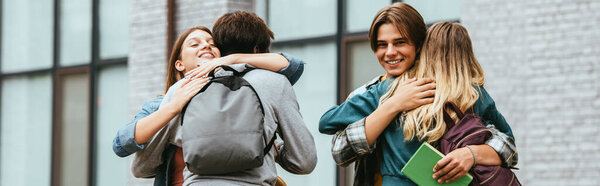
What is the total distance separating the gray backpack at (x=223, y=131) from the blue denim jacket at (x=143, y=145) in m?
0.36

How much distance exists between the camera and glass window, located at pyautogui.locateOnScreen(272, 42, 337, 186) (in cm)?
960

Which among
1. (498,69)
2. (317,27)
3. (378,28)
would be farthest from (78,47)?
(378,28)

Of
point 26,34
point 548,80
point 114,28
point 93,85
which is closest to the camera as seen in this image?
point 548,80

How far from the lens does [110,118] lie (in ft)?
39.6

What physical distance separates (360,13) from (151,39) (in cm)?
271

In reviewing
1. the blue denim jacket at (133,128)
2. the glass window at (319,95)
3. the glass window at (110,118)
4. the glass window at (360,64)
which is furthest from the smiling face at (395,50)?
the glass window at (110,118)

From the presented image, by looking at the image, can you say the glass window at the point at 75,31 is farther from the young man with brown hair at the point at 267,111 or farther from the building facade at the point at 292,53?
the young man with brown hair at the point at 267,111

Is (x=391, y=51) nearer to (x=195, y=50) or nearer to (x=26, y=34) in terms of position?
(x=195, y=50)

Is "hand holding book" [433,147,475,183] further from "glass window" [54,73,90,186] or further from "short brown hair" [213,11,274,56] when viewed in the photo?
"glass window" [54,73,90,186]

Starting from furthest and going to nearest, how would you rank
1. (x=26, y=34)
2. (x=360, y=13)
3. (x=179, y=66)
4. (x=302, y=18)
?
(x=26, y=34), (x=302, y=18), (x=360, y=13), (x=179, y=66)

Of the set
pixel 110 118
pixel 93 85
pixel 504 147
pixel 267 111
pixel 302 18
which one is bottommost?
pixel 110 118

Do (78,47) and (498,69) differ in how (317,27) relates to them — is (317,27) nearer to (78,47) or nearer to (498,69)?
(498,69)

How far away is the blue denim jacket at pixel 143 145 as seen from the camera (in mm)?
4059

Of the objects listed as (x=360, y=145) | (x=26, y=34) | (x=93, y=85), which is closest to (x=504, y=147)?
(x=360, y=145)
